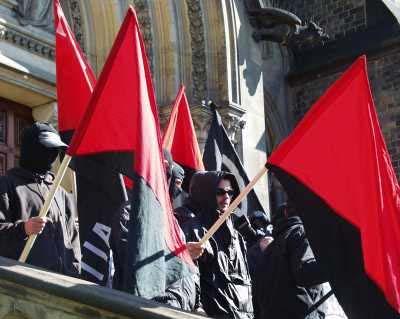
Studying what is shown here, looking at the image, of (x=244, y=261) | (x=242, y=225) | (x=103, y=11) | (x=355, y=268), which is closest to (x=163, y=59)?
(x=103, y=11)

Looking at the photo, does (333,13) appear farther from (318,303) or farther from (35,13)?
(318,303)

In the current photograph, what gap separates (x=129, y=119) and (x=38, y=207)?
699 millimetres

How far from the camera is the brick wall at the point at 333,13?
43.1 feet

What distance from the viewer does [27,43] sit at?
362 inches

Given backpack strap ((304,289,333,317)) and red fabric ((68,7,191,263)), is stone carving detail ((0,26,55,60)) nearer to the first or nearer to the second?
red fabric ((68,7,191,263))

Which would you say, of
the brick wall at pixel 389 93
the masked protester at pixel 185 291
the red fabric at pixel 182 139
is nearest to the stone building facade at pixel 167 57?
the red fabric at pixel 182 139

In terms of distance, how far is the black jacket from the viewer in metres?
4.88

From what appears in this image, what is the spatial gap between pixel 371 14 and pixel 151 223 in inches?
350

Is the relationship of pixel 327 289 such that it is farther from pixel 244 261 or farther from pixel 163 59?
pixel 163 59

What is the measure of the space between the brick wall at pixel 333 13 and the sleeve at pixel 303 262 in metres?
7.86

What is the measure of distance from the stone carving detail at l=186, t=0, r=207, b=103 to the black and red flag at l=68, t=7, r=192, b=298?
4.51 metres

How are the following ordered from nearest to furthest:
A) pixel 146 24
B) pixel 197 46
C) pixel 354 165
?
pixel 354 165 < pixel 146 24 < pixel 197 46

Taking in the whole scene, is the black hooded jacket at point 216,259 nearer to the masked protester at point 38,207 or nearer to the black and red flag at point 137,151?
the black and red flag at point 137,151

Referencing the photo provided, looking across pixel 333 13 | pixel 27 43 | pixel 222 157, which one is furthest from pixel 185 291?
pixel 333 13
